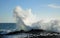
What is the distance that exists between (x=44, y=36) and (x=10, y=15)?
20.2 inches

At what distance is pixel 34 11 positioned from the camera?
1.50 metres

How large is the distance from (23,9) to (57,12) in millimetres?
437

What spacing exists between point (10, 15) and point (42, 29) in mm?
447

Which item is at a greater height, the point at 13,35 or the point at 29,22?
the point at 29,22

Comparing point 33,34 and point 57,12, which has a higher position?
point 57,12

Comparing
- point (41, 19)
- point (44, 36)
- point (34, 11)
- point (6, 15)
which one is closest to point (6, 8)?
point (6, 15)

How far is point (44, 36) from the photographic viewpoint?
1.52m

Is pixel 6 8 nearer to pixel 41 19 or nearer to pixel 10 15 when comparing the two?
pixel 10 15

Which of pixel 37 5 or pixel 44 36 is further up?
pixel 37 5

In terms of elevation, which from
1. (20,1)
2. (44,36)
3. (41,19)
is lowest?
(44,36)

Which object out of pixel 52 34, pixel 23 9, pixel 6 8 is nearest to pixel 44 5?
pixel 23 9

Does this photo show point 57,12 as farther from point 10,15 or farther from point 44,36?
point 10,15

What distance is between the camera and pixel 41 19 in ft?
4.94

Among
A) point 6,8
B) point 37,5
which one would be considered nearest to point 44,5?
point 37,5
